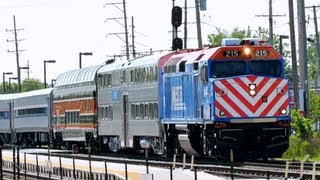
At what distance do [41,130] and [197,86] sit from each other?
3546 centimetres

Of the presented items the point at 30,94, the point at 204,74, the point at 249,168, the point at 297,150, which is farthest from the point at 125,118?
the point at 30,94

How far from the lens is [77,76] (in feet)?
193

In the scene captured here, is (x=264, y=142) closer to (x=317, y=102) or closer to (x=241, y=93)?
(x=241, y=93)

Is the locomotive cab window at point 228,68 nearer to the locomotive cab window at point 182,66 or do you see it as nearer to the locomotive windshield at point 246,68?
the locomotive windshield at point 246,68

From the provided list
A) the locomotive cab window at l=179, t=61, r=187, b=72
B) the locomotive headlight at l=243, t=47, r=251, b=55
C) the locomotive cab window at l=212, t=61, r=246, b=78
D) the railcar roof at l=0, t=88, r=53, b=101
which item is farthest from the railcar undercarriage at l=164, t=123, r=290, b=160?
the railcar roof at l=0, t=88, r=53, b=101

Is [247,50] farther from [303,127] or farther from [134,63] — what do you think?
[134,63]

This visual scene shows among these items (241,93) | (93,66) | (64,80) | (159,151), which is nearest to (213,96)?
(241,93)

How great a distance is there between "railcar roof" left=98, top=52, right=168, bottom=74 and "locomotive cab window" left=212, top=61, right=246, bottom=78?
247 inches

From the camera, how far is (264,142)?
3603cm

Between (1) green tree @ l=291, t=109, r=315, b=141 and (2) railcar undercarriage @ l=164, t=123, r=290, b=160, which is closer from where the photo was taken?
(2) railcar undercarriage @ l=164, t=123, r=290, b=160

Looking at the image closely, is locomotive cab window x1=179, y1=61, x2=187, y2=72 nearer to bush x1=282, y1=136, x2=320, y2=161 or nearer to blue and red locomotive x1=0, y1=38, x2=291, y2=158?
blue and red locomotive x1=0, y1=38, x2=291, y2=158

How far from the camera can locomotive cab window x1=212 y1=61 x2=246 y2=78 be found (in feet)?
119

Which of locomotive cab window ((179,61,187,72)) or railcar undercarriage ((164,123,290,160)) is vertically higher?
locomotive cab window ((179,61,187,72))

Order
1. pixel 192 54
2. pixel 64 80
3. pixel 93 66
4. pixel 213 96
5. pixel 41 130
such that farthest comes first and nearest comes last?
pixel 41 130 < pixel 64 80 < pixel 93 66 < pixel 192 54 < pixel 213 96
